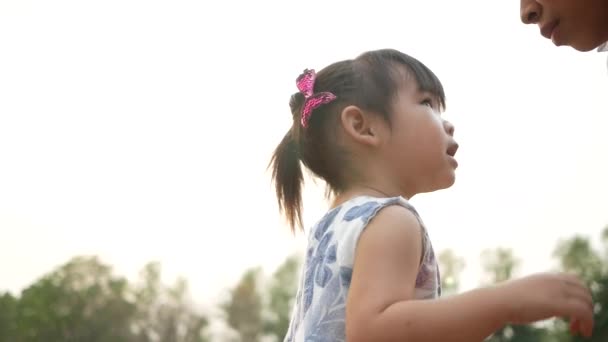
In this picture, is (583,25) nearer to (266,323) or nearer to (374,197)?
(374,197)

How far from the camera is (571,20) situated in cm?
187

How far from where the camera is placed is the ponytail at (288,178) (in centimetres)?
244

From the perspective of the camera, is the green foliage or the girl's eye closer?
the girl's eye

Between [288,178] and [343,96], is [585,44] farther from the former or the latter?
[288,178]

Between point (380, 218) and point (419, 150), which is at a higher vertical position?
point (419, 150)

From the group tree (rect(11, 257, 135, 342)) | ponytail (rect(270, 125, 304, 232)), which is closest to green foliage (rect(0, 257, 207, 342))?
tree (rect(11, 257, 135, 342))

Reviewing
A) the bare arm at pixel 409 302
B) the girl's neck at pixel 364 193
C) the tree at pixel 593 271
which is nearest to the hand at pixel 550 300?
the bare arm at pixel 409 302

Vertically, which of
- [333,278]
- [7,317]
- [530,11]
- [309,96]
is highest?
[7,317]

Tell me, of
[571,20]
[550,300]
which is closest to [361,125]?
[571,20]

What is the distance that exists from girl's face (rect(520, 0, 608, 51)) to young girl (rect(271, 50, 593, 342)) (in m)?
0.33

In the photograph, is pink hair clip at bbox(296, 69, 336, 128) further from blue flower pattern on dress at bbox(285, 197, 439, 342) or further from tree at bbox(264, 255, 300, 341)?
tree at bbox(264, 255, 300, 341)

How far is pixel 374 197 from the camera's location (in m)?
1.98

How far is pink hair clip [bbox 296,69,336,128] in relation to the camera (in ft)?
7.45

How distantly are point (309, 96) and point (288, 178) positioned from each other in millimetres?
270
